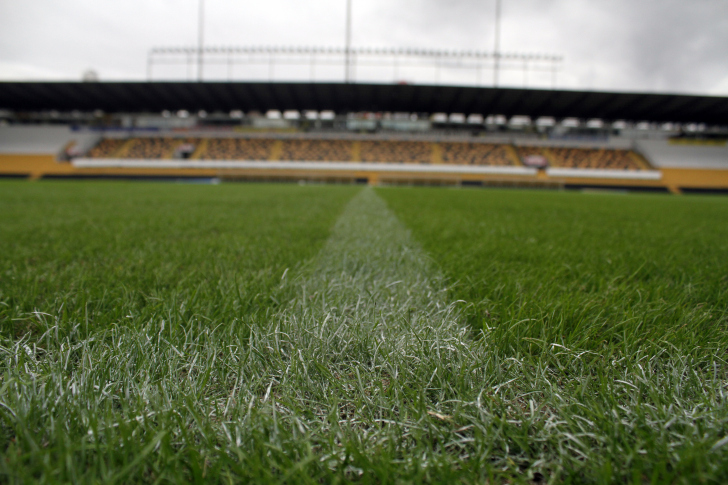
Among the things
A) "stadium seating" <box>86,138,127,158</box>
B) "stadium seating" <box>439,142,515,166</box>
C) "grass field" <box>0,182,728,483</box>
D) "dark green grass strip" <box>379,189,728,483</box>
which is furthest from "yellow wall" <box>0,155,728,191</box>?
"grass field" <box>0,182,728,483</box>

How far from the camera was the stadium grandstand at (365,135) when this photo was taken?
2294cm

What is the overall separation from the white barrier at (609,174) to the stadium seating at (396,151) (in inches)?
367

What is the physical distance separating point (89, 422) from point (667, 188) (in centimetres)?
3175

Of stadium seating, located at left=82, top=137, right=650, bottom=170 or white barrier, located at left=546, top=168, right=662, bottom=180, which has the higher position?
stadium seating, located at left=82, top=137, right=650, bottom=170

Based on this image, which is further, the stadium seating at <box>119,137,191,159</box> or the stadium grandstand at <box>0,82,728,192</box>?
the stadium seating at <box>119,137,191,159</box>

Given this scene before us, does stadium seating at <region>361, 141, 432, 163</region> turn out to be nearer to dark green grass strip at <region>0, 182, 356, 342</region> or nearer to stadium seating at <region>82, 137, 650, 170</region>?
stadium seating at <region>82, 137, 650, 170</region>

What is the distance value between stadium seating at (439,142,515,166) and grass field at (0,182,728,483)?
2743 centimetres

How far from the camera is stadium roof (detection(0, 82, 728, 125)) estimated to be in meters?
21.9

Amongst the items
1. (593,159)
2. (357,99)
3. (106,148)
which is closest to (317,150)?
(357,99)

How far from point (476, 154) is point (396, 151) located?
6.41m

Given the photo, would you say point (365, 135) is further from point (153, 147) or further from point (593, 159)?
point (593, 159)

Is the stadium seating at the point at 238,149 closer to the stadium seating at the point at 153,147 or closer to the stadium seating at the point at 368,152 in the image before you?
the stadium seating at the point at 368,152

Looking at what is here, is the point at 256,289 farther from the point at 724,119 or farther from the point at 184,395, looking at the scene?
the point at 724,119

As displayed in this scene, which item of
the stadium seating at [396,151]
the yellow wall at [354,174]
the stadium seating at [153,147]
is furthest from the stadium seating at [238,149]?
the stadium seating at [396,151]
